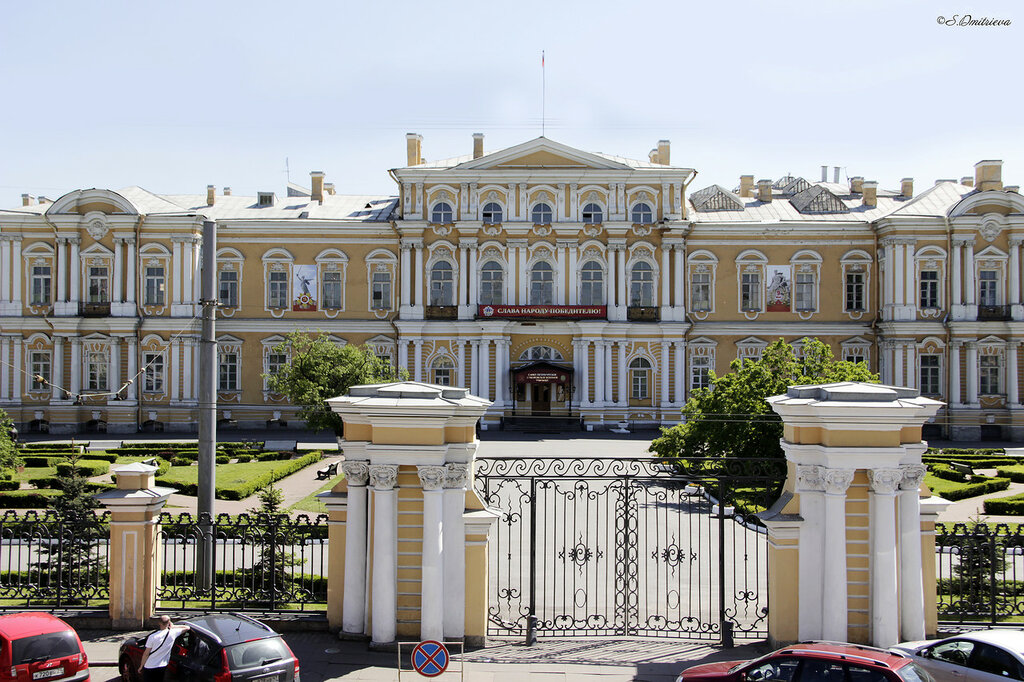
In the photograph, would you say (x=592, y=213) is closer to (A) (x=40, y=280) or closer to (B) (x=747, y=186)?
(B) (x=747, y=186)

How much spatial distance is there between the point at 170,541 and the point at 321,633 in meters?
6.45

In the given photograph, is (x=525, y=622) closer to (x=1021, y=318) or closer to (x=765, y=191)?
(x=1021, y=318)

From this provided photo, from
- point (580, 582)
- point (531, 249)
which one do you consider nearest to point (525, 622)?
point (580, 582)

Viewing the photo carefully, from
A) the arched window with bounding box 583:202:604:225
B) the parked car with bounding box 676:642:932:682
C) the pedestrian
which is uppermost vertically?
the arched window with bounding box 583:202:604:225

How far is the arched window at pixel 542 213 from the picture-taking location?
37.6 meters

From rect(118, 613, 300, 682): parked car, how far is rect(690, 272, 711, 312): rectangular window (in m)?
31.5

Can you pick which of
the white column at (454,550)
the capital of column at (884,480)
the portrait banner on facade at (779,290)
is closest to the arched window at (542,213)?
the portrait banner on facade at (779,290)

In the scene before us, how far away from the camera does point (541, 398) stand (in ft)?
124

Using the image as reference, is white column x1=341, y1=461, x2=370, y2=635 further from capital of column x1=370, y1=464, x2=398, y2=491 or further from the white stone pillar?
the white stone pillar

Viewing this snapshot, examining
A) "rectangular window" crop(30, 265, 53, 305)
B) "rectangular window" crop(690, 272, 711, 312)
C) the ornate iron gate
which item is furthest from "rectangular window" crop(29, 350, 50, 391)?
the ornate iron gate

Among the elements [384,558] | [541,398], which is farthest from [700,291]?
[384,558]

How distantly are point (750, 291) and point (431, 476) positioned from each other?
30.8 metres

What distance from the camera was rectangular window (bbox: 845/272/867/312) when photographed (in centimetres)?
3797

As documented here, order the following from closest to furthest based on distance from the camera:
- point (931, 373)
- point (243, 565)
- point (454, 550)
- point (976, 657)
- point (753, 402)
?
point (976, 657)
point (454, 550)
point (243, 565)
point (753, 402)
point (931, 373)
